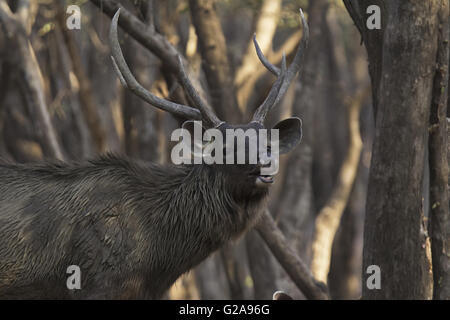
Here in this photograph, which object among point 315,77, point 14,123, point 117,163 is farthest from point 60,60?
point 117,163

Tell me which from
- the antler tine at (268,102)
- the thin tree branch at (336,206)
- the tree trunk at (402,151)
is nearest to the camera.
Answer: the tree trunk at (402,151)

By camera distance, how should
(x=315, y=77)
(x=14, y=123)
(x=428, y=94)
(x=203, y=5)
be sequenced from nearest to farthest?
(x=428, y=94) < (x=203, y=5) < (x=315, y=77) < (x=14, y=123)

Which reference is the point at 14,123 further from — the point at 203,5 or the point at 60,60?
the point at 203,5

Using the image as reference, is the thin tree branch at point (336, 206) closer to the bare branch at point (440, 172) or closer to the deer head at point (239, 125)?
the bare branch at point (440, 172)

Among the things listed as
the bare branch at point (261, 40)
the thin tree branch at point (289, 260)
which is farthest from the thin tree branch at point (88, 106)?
the thin tree branch at point (289, 260)

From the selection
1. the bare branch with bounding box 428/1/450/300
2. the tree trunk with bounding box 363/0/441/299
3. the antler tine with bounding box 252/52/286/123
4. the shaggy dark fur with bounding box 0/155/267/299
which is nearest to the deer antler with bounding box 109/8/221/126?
the antler tine with bounding box 252/52/286/123

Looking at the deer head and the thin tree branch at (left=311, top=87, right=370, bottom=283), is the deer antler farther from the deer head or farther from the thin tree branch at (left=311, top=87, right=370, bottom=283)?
the thin tree branch at (left=311, top=87, right=370, bottom=283)

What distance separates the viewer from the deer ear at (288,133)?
24.1ft

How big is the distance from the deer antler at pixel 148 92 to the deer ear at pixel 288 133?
650 mm

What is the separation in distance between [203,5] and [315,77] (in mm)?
3453

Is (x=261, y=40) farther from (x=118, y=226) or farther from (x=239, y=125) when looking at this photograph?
(x=118, y=226)

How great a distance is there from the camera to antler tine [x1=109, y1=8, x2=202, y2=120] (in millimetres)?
7066

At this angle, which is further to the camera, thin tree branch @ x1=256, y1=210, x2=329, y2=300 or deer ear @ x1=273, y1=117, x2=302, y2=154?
thin tree branch @ x1=256, y1=210, x2=329, y2=300

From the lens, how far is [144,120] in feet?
39.6
